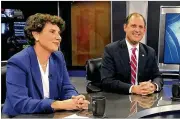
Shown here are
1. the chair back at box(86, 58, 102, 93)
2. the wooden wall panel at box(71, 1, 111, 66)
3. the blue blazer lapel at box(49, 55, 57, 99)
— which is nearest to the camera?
the blue blazer lapel at box(49, 55, 57, 99)

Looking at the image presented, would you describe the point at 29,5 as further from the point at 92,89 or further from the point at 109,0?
the point at 92,89

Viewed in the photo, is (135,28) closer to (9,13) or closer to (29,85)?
(29,85)

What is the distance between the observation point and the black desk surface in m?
1.68

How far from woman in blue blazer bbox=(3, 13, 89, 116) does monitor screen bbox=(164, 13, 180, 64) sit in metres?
1.63

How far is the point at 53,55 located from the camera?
2061 mm

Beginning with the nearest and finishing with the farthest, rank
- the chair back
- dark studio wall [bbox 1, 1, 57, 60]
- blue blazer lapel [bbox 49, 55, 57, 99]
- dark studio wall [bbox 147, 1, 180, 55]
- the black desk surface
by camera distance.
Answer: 1. the black desk surface
2. blue blazer lapel [bbox 49, 55, 57, 99]
3. the chair back
4. dark studio wall [bbox 147, 1, 180, 55]
5. dark studio wall [bbox 1, 1, 57, 60]

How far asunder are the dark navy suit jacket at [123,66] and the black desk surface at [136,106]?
0.23 meters

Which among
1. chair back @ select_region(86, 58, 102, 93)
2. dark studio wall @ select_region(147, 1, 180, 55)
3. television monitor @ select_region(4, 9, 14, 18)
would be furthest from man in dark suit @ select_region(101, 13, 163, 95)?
television monitor @ select_region(4, 9, 14, 18)

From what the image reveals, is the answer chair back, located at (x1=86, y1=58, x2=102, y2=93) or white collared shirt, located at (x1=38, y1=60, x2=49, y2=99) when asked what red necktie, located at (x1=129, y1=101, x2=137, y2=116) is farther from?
chair back, located at (x1=86, y1=58, x2=102, y2=93)

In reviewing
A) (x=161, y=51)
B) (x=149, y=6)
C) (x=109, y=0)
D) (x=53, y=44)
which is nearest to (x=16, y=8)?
(x=109, y=0)

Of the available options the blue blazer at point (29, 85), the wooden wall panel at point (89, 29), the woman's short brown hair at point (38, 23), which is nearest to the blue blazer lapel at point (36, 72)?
the blue blazer at point (29, 85)

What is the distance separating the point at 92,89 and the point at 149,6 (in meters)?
1.85

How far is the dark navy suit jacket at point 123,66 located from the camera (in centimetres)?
250

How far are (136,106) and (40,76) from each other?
0.59 meters
